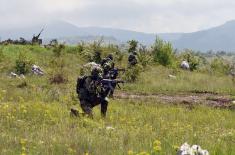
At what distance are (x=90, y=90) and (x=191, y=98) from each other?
1029 cm

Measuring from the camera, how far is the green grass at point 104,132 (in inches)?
324

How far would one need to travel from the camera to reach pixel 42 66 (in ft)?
109

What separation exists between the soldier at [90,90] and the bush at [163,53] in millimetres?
24999

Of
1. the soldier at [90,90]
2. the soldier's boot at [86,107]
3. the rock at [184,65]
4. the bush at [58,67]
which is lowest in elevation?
the rock at [184,65]

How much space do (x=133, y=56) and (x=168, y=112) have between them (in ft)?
41.1

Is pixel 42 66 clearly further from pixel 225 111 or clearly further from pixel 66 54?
pixel 225 111

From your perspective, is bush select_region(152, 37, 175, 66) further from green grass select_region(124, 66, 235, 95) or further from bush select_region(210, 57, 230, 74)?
green grass select_region(124, 66, 235, 95)

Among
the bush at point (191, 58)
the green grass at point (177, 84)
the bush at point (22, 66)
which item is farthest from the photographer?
the bush at point (191, 58)

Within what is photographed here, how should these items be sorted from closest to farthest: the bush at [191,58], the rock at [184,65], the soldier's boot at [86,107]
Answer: the soldier's boot at [86,107]
the rock at [184,65]
the bush at [191,58]

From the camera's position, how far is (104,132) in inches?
416

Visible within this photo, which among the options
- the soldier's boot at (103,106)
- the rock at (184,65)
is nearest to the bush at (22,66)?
the rock at (184,65)

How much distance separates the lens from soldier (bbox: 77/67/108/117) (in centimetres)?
1366

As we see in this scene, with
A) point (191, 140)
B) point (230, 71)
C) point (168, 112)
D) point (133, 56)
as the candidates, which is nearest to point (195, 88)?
point (133, 56)

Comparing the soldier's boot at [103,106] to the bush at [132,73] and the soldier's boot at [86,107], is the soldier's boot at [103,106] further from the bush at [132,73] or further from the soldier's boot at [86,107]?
the bush at [132,73]
